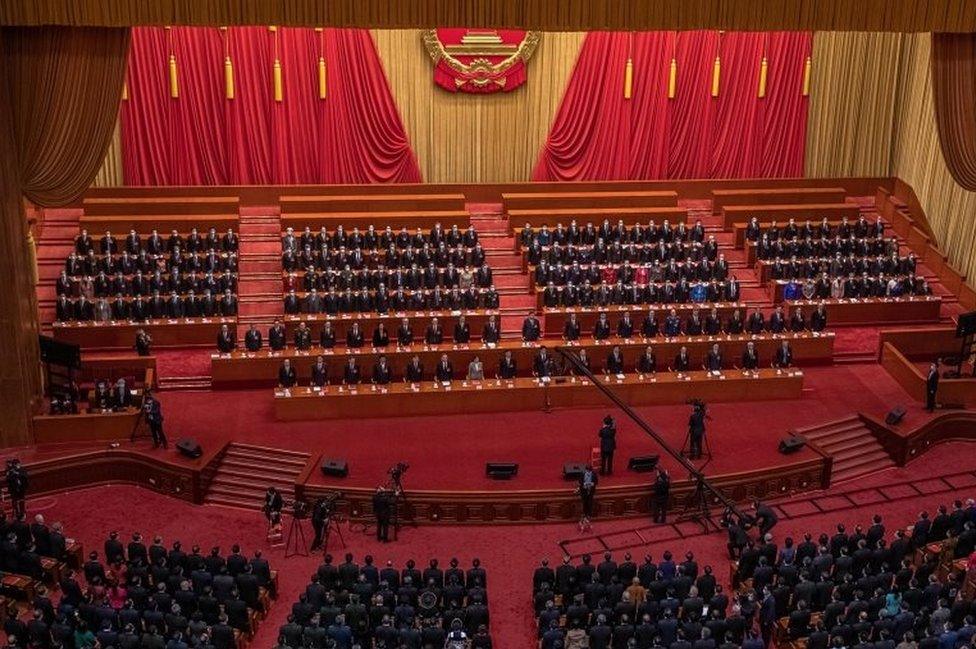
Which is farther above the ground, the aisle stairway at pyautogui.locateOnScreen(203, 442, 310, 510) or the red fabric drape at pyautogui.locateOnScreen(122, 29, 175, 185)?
the red fabric drape at pyautogui.locateOnScreen(122, 29, 175, 185)

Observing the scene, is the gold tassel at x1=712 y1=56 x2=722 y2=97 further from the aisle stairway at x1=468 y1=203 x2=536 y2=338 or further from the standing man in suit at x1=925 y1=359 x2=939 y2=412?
the standing man in suit at x1=925 y1=359 x2=939 y2=412

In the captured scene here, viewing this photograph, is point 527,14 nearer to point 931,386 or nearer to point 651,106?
point 651,106

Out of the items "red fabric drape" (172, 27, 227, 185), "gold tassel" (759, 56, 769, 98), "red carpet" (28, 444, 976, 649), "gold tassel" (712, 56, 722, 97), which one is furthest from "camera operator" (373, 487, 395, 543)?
"gold tassel" (759, 56, 769, 98)

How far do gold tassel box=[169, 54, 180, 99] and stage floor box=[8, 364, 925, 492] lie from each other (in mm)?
6608

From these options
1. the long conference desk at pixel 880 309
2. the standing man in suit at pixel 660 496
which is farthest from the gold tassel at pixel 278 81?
the standing man in suit at pixel 660 496

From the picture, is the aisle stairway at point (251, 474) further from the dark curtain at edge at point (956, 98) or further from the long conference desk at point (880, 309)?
the dark curtain at edge at point (956, 98)

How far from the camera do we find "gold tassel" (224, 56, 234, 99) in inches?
910

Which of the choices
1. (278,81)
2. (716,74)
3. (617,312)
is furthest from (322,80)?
(716,74)

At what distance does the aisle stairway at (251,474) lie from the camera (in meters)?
17.0

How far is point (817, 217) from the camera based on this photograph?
77.7 feet

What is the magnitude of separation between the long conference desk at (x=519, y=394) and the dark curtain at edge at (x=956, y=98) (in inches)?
164

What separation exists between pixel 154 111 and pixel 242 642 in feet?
41.4

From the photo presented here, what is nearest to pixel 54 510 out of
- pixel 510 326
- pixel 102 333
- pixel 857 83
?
pixel 102 333

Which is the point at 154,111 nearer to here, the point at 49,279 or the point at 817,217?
the point at 49,279
